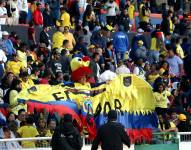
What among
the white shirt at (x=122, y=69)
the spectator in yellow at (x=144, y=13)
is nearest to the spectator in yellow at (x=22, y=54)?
the white shirt at (x=122, y=69)

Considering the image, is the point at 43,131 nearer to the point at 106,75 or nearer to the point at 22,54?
the point at 106,75

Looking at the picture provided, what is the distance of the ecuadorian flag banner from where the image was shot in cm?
2242

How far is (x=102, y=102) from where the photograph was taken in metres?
22.9

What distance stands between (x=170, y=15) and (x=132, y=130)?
13563mm

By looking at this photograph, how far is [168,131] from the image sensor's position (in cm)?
2269

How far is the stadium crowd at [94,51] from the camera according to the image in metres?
23.7

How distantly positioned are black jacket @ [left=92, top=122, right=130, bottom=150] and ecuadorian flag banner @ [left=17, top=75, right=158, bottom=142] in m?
2.47

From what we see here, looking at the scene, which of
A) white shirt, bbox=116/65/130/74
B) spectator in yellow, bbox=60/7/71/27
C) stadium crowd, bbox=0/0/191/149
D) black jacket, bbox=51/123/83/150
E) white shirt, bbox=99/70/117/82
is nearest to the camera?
black jacket, bbox=51/123/83/150

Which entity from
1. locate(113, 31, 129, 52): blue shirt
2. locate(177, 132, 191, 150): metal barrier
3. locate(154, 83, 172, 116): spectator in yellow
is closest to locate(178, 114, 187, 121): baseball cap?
locate(154, 83, 172, 116): spectator in yellow

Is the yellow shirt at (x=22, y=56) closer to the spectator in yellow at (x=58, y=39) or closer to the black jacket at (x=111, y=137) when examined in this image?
the spectator in yellow at (x=58, y=39)

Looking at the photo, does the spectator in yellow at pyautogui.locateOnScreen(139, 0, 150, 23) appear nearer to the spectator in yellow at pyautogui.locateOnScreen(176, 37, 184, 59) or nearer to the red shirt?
the spectator in yellow at pyautogui.locateOnScreen(176, 37, 184, 59)

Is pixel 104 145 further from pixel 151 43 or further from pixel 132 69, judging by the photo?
pixel 151 43

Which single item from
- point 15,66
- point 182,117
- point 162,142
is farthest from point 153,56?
point 162,142

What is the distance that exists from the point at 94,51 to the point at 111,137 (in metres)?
10.1
